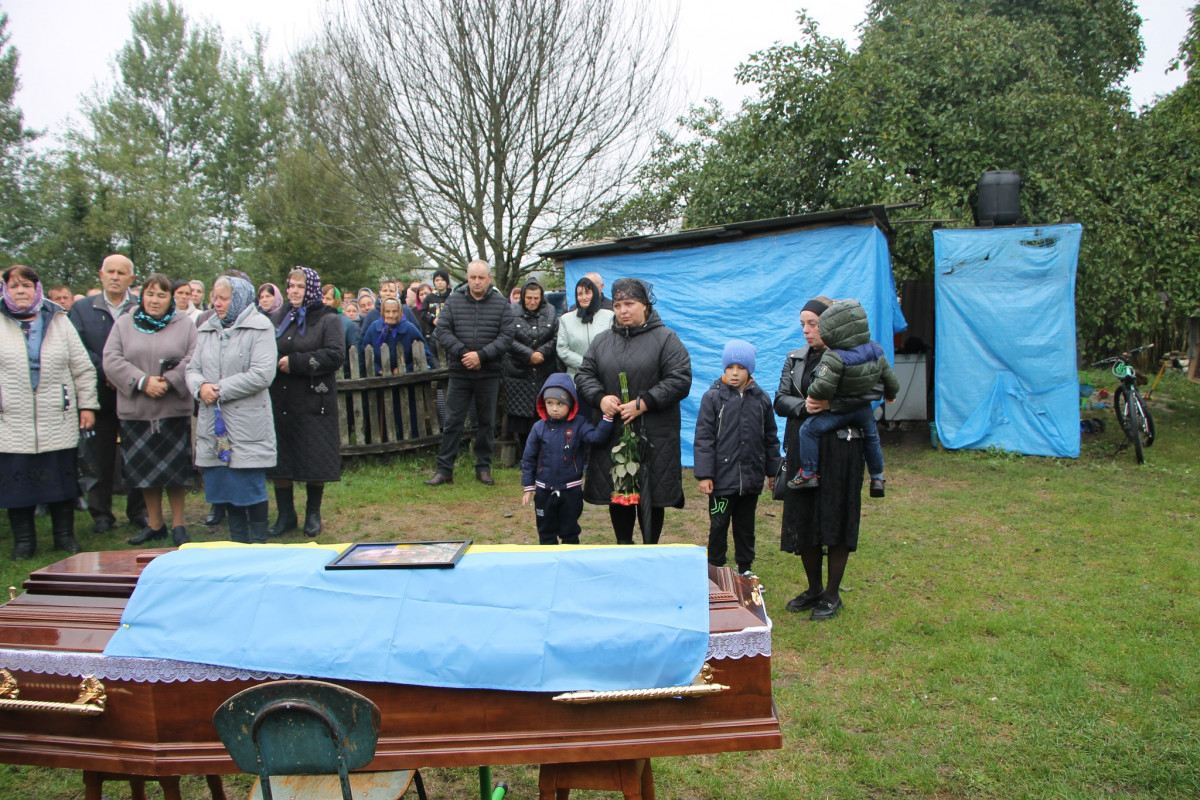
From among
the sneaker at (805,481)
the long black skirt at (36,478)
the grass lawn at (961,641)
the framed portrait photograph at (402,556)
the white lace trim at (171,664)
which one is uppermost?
the long black skirt at (36,478)

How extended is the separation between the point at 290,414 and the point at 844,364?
4110 millimetres

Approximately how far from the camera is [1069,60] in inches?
690

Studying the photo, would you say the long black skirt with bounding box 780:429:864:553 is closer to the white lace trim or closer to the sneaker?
the sneaker

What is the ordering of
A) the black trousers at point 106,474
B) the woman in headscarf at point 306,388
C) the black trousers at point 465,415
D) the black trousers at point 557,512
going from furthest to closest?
1. the black trousers at point 465,415
2. the black trousers at point 106,474
3. the woman in headscarf at point 306,388
4. the black trousers at point 557,512

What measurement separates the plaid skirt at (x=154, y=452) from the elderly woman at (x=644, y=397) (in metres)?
3.15

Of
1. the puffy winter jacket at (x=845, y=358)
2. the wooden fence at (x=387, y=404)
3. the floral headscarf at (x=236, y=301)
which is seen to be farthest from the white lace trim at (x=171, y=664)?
the wooden fence at (x=387, y=404)

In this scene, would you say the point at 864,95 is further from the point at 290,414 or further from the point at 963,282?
the point at 290,414

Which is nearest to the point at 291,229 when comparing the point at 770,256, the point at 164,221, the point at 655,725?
the point at 164,221

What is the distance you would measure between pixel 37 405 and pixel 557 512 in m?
3.83

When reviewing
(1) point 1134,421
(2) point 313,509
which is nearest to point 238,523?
(2) point 313,509

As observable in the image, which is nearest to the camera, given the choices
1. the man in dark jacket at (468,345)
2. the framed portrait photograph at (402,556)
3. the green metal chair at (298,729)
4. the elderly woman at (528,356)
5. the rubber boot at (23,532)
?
the green metal chair at (298,729)

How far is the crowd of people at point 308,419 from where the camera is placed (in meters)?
4.61

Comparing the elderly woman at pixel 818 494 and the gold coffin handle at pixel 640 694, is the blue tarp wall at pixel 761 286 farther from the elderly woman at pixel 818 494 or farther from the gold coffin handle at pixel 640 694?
the gold coffin handle at pixel 640 694

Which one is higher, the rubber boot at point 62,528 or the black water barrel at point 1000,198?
the black water barrel at point 1000,198
